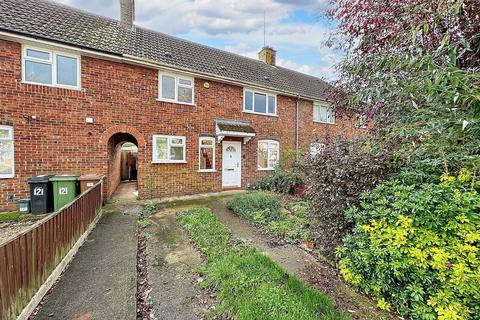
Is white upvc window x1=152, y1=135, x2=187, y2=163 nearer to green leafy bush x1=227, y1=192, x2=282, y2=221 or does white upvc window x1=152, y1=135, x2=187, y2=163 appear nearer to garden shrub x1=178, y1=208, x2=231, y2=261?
garden shrub x1=178, y1=208, x2=231, y2=261

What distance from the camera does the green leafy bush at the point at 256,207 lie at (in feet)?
22.0

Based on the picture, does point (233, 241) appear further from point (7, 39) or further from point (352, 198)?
point (7, 39)

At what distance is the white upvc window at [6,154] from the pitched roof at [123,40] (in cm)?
298

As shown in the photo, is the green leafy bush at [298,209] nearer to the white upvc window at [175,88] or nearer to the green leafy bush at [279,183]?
the green leafy bush at [279,183]

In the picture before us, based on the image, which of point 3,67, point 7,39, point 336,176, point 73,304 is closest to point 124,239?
point 73,304

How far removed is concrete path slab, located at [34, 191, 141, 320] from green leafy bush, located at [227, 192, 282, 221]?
3171 mm

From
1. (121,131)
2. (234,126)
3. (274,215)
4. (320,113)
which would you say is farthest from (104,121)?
(320,113)

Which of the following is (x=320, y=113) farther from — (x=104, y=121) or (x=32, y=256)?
(x=32, y=256)

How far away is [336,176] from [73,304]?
4.17 metres

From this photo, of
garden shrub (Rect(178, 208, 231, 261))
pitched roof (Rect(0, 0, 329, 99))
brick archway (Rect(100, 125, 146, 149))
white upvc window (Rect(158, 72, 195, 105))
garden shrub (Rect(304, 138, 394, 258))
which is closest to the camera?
garden shrub (Rect(304, 138, 394, 258))

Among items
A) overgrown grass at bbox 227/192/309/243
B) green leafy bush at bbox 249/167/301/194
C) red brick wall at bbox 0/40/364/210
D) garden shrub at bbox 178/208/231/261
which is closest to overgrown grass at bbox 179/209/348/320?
garden shrub at bbox 178/208/231/261

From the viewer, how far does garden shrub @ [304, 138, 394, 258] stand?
3.43 m

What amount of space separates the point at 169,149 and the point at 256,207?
15.2 feet

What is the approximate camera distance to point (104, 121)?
26.9 feet
